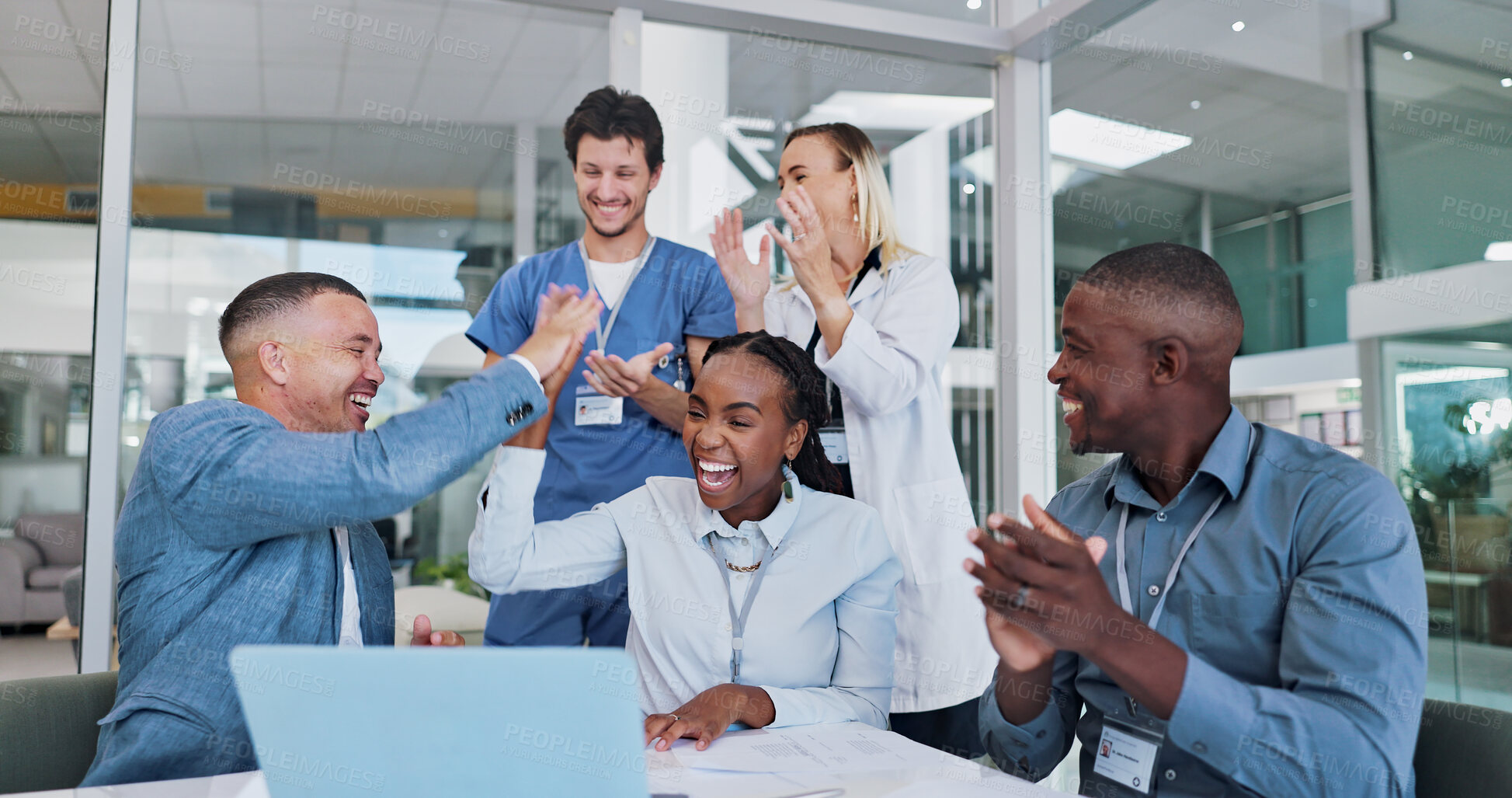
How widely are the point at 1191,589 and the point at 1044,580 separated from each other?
0.45 metres

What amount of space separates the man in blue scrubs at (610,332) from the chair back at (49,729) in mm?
1031

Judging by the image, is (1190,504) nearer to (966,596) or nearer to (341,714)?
(966,596)

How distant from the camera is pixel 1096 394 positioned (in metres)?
1.65

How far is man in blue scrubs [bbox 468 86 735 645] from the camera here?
2.57 meters

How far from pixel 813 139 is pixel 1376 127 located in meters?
1.59

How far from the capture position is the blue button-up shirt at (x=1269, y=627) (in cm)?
128

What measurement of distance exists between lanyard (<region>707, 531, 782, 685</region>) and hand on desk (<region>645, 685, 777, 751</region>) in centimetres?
19

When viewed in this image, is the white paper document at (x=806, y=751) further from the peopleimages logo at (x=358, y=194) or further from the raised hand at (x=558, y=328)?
the peopleimages logo at (x=358, y=194)

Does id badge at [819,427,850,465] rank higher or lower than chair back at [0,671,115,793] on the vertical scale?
higher

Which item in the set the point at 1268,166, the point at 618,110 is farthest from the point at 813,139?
the point at 1268,166

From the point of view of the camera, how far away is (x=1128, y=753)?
4.95 ft

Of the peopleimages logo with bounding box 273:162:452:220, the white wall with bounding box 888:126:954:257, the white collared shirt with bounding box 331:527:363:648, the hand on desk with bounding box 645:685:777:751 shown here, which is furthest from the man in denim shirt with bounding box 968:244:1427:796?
the peopleimages logo with bounding box 273:162:452:220

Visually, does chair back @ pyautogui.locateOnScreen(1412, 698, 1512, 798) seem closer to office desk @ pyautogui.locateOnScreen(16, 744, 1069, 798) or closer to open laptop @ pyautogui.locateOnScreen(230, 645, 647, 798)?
office desk @ pyautogui.locateOnScreen(16, 744, 1069, 798)

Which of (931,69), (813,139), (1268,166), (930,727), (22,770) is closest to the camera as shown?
(22,770)
